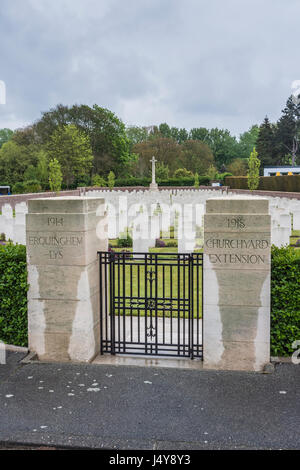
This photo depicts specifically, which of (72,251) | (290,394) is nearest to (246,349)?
(290,394)

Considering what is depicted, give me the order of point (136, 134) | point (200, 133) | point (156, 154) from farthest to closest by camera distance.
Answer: point (200, 133), point (136, 134), point (156, 154)

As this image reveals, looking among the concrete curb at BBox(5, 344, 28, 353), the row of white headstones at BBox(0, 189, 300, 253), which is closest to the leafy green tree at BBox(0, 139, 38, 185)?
the row of white headstones at BBox(0, 189, 300, 253)

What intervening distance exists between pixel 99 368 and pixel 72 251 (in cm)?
144

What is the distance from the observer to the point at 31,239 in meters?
5.50

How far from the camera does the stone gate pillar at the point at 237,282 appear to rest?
507 centimetres

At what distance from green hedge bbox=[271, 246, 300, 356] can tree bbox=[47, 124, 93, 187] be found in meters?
47.8

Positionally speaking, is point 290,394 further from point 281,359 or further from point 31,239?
point 31,239

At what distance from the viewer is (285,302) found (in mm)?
5207

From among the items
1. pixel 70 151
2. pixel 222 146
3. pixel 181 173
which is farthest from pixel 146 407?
pixel 222 146

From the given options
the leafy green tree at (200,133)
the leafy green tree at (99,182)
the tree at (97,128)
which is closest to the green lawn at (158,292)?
the leafy green tree at (99,182)

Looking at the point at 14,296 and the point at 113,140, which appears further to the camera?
the point at 113,140

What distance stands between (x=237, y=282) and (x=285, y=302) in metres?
0.63

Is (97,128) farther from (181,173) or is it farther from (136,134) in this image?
(136,134)

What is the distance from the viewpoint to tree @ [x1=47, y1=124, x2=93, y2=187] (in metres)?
51.5
